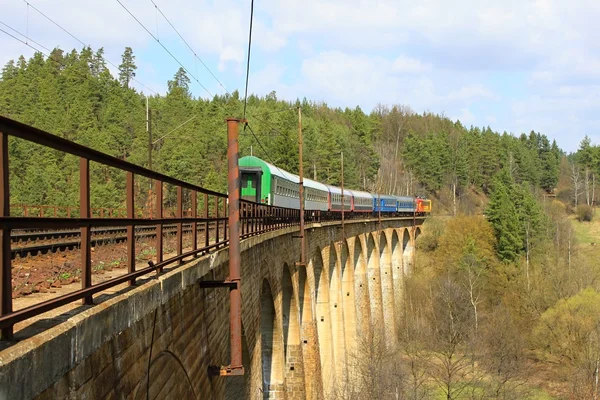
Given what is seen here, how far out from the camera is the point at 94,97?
58250 millimetres

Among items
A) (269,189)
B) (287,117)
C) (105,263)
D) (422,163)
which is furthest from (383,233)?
(422,163)

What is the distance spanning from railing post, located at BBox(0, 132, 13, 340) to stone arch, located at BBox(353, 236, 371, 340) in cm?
3782

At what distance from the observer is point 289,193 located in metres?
27.8

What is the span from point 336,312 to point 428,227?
33.8 metres

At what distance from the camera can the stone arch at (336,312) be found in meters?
34.7

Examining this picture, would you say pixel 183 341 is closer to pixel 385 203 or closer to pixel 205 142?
pixel 385 203

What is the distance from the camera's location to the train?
2344 centimetres

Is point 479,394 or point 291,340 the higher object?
point 291,340

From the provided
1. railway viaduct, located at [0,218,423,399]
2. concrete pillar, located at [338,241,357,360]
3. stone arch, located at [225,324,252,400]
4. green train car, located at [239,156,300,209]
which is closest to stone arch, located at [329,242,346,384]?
concrete pillar, located at [338,241,357,360]

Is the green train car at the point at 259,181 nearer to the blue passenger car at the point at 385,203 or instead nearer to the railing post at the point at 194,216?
the railing post at the point at 194,216

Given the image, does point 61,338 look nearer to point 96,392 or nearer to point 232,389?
point 96,392

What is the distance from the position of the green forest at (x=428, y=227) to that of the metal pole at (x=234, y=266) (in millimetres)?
6618

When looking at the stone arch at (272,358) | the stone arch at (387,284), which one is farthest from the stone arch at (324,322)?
the stone arch at (387,284)

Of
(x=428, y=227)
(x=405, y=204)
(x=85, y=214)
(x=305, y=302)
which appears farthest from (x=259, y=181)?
(x=428, y=227)
